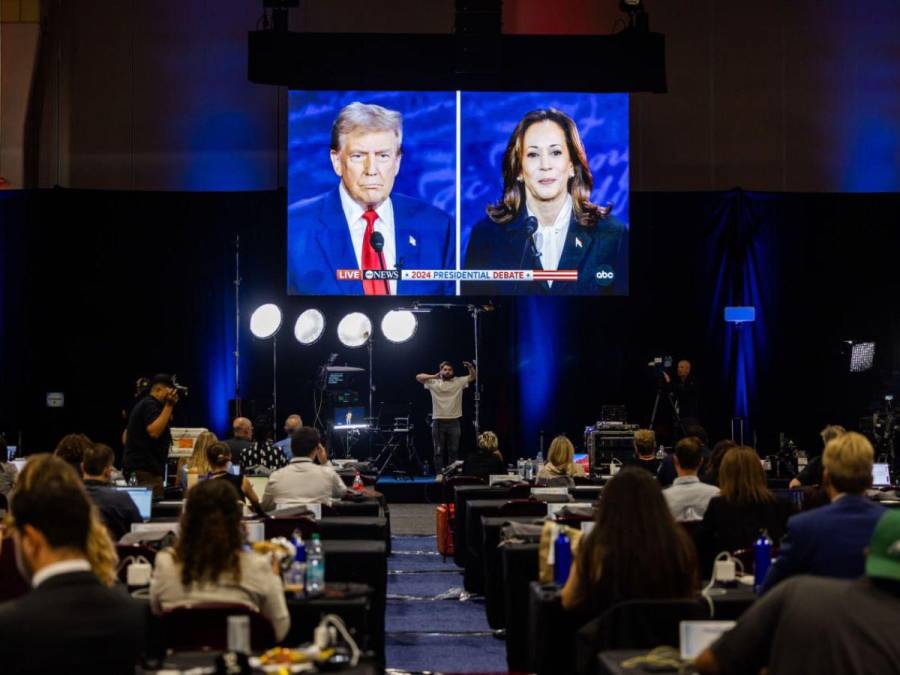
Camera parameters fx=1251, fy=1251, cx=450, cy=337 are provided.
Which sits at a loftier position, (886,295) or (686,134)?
(686,134)

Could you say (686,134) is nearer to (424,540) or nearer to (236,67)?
(236,67)

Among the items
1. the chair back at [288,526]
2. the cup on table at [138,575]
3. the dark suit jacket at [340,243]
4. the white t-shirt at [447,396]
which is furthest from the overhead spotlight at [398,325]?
the cup on table at [138,575]

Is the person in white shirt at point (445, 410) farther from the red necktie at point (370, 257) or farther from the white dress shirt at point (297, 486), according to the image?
the white dress shirt at point (297, 486)

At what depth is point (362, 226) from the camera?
13562 mm

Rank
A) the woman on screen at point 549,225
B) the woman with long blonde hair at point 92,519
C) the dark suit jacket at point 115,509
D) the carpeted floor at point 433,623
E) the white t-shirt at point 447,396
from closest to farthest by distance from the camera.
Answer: the woman with long blonde hair at point 92,519, the dark suit jacket at point 115,509, the carpeted floor at point 433,623, the woman on screen at point 549,225, the white t-shirt at point 447,396

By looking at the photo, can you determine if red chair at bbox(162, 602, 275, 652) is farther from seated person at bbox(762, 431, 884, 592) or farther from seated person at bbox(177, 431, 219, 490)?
seated person at bbox(177, 431, 219, 490)

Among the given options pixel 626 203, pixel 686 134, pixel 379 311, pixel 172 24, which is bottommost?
pixel 379 311

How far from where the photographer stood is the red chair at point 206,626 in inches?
158

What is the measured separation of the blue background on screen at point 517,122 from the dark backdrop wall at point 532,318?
6.36 feet

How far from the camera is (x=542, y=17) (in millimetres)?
15758

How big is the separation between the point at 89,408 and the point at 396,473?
3.80 m

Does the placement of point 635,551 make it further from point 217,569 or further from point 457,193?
point 457,193

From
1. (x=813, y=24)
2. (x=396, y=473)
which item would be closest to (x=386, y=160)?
(x=396, y=473)

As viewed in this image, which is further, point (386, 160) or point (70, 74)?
point (70, 74)
